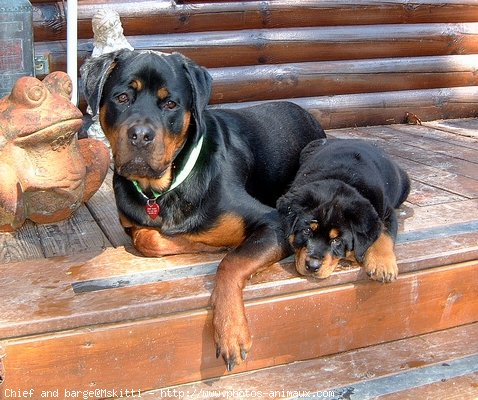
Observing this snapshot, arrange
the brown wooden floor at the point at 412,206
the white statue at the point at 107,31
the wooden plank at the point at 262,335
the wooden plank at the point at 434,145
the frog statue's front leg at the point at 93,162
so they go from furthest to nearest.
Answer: the wooden plank at the point at 434,145 < the white statue at the point at 107,31 < the frog statue's front leg at the point at 93,162 < the brown wooden floor at the point at 412,206 < the wooden plank at the point at 262,335

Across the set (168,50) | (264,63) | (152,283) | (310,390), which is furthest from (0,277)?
(264,63)

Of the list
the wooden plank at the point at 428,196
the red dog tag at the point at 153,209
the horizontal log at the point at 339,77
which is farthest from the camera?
the horizontal log at the point at 339,77

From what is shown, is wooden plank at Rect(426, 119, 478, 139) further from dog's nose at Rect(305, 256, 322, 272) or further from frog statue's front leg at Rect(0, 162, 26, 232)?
frog statue's front leg at Rect(0, 162, 26, 232)

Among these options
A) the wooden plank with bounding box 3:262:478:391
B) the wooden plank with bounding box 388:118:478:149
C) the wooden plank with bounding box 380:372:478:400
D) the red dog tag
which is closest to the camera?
the wooden plank with bounding box 3:262:478:391

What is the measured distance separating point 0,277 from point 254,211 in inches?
42.5

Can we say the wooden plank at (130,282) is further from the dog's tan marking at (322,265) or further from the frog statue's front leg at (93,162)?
the frog statue's front leg at (93,162)

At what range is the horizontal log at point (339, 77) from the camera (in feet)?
18.0

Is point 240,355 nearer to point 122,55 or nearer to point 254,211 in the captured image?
point 254,211

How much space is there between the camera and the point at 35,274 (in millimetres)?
2674

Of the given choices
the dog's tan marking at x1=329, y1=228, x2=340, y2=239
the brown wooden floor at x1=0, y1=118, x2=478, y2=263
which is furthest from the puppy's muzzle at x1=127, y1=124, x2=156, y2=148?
the dog's tan marking at x1=329, y1=228, x2=340, y2=239

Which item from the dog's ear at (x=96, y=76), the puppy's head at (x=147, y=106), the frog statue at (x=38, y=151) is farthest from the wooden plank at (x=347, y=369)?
the dog's ear at (x=96, y=76)

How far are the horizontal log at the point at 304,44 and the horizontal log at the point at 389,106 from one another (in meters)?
0.36

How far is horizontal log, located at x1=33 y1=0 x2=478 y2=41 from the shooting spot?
16.0ft

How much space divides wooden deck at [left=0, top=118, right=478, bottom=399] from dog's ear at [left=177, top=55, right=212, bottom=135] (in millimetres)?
616
